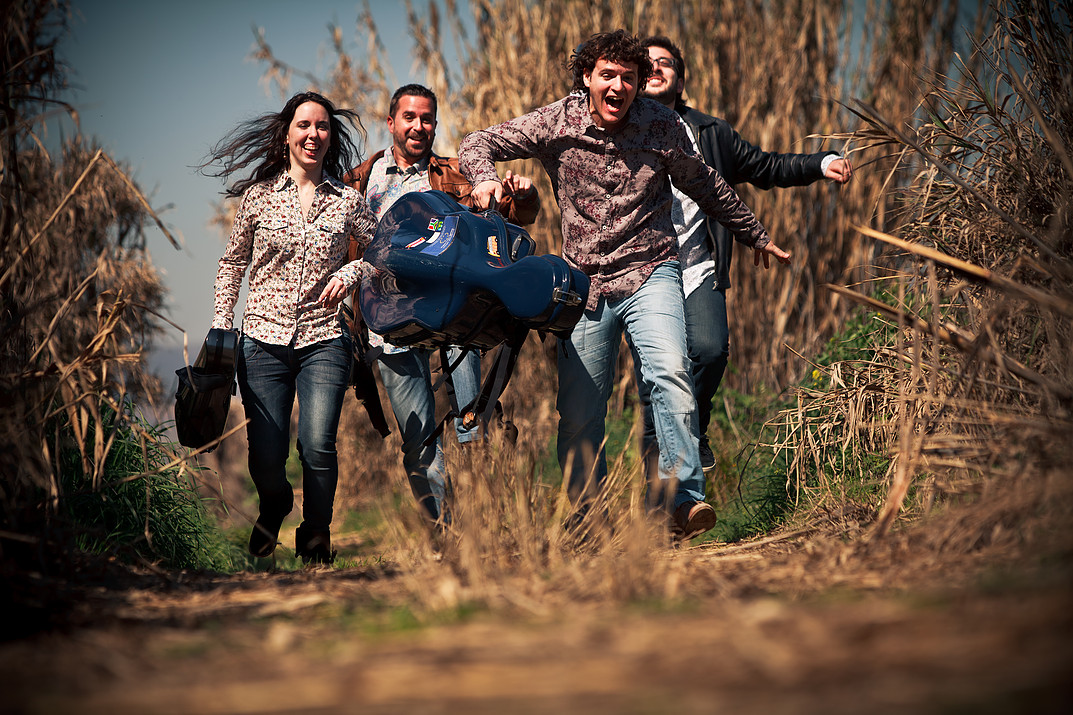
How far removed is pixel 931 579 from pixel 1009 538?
0.26m

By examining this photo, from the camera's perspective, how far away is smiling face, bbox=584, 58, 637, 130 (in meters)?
3.52

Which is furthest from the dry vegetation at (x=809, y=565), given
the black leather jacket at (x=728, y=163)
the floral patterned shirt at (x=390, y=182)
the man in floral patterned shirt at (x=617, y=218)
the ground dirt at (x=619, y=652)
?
the floral patterned shirt at (x=390, y=182)

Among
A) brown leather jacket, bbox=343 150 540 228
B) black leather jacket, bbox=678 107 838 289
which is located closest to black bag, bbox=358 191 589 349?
brown leather jacket, bbox=343 150 540 228

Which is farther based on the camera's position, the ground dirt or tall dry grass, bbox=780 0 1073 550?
tall dry grass, bbox=780 0 1073 550

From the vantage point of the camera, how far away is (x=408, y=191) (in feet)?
13.1

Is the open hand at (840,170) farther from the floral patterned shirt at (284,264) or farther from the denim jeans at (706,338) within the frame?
the floral patterned shirt at (284,264)

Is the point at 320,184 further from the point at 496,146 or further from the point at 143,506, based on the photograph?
the point at 143,506

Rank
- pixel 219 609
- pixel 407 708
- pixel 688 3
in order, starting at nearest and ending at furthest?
pixel 407 708
pixel 219 609
pixel 688 3

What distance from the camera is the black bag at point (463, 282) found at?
308cm

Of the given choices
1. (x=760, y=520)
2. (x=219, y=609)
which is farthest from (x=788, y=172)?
(x=219, y=609)

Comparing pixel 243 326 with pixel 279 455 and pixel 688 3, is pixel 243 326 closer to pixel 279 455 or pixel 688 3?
pixel 279 455

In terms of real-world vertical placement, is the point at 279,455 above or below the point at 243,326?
below

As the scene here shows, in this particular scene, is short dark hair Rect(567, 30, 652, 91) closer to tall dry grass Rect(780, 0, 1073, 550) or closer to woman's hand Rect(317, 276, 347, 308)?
tall dry grass Rect(780, 0, 1073, 550)

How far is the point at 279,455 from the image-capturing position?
3834 millimetres
